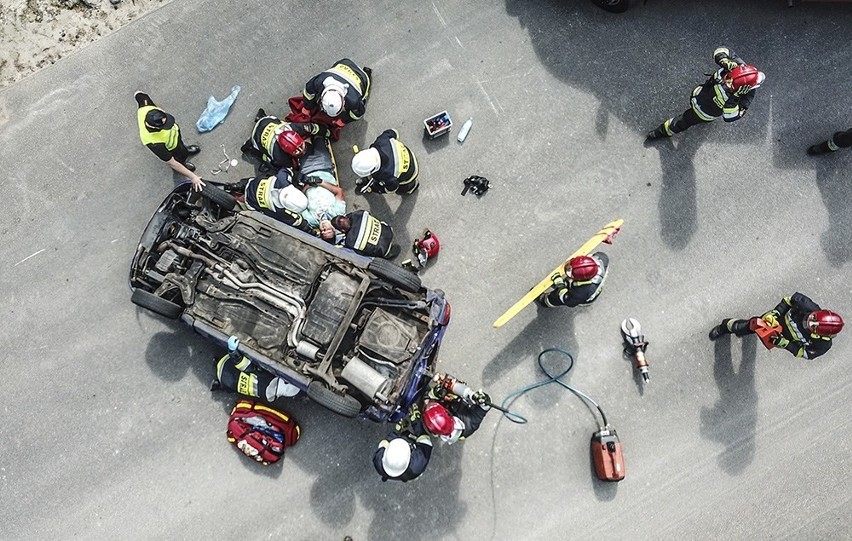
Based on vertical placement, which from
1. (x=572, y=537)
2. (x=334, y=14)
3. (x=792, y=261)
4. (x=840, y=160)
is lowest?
(x=572, y=537)

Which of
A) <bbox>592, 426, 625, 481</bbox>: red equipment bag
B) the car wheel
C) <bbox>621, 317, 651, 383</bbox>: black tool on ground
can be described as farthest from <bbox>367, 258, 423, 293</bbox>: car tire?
the car wheel

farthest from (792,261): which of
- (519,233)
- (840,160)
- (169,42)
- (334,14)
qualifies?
(169,42)

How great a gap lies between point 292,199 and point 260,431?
7.98 ft

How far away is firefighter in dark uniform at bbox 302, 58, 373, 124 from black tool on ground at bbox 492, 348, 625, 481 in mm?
3329

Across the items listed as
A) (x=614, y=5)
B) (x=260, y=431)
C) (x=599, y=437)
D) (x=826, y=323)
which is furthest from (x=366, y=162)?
(x=826, y=323)

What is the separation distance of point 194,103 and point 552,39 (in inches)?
166

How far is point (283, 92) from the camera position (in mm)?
6125

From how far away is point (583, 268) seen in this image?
4.75 metres

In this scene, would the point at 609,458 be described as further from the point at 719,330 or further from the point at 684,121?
the point at 684,121

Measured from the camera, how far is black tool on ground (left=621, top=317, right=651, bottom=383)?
18.7 feet

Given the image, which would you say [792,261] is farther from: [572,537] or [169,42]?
[169,42]

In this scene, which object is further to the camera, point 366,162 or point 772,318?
point 772,318

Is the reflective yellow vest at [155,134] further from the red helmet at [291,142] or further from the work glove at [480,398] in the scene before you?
the work glove at [480,398]

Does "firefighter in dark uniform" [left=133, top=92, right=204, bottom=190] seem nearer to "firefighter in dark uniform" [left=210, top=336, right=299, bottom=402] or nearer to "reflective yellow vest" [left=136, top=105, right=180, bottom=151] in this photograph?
"reflective yellow vest" [left=136, top=105, right=180, bottom=151]
